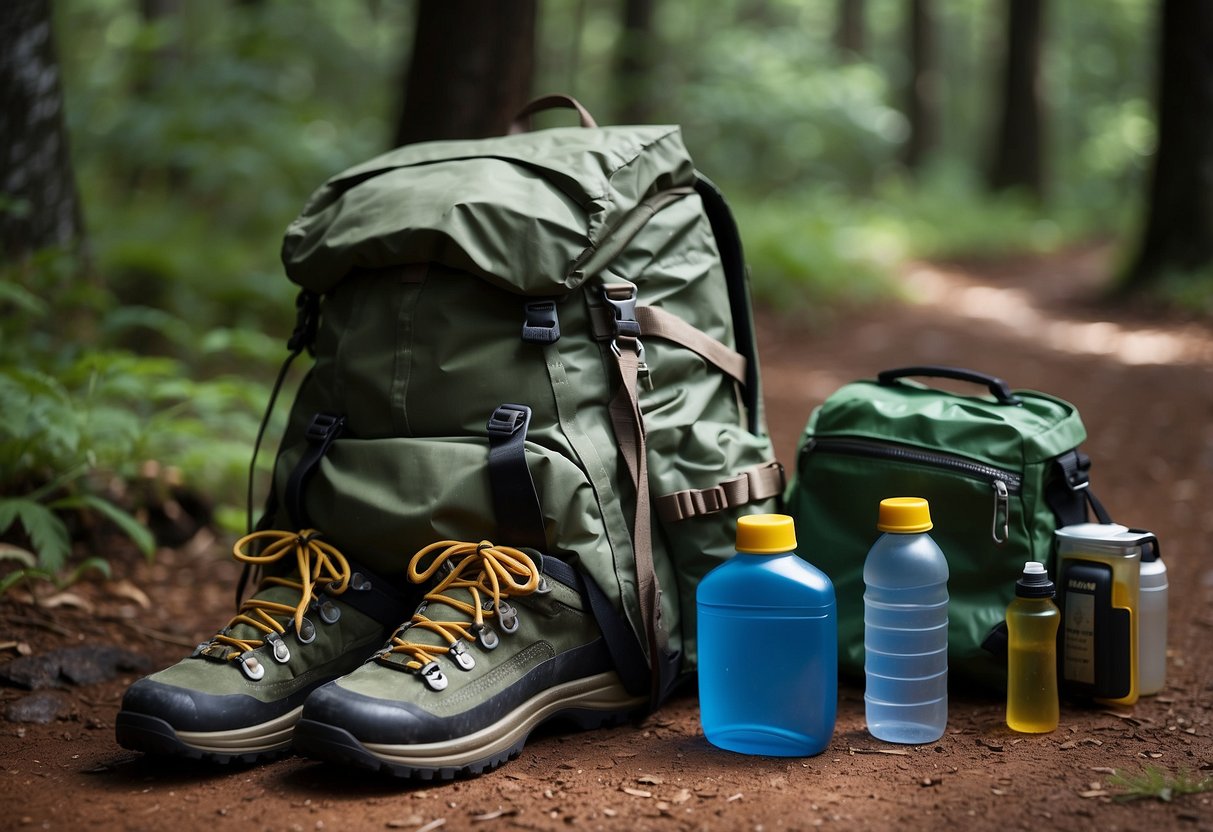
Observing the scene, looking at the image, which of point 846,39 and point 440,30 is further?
point 846,39

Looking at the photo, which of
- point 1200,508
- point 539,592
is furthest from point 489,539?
point 1200,508

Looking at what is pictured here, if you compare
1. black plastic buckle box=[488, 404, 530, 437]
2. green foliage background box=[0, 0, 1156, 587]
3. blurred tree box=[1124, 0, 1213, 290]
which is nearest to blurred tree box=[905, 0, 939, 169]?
green foliage background box=[0, 0, 1156, 587]

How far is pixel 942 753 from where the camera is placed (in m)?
2.21

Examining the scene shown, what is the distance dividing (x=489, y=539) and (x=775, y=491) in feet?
2.51

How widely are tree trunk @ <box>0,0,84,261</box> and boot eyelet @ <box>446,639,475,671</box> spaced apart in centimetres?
275

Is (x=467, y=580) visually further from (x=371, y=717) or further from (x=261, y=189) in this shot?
(x=261, y=189)

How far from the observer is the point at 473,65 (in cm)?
408

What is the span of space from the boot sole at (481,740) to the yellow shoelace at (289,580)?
12.5 inches

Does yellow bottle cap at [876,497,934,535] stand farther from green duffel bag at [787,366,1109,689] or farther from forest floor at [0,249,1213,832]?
forest floor at [0,249,1213,832]

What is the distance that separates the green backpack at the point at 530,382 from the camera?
233 centimetres

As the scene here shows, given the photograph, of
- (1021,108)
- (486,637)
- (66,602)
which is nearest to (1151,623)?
(486,637)

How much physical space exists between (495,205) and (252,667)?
1108 millimetres

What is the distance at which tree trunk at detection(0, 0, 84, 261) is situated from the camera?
3938 millimetres

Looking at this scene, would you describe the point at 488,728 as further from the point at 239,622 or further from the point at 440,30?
the point at 440,30
